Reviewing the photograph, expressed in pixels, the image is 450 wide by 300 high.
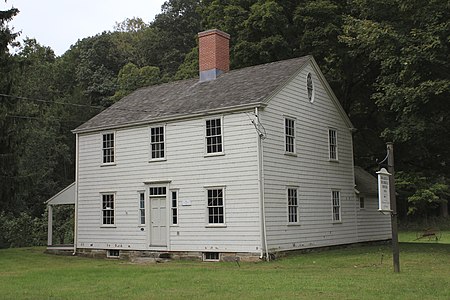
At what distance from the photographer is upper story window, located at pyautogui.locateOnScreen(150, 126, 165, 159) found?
22.6 metres

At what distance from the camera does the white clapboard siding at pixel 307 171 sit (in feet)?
66.4

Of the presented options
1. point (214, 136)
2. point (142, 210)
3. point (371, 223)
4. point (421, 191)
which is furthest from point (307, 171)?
point (421, 191)

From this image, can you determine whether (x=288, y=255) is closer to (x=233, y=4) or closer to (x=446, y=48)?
(x=446, y=48)

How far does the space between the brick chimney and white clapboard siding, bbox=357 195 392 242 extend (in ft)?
30.6

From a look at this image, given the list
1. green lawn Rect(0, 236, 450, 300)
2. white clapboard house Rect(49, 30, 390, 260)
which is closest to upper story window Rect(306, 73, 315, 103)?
white clapboard house Rect(49, 30, 390, 260)

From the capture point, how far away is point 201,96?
2298cm

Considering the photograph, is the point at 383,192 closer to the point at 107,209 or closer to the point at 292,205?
the point at 292,205

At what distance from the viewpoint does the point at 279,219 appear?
20.2 metres

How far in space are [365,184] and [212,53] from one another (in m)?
9.87

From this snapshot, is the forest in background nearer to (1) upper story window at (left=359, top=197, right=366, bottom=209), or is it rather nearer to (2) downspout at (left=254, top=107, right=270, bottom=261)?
(1) upper story window at (left=359, top=197, right=366, bottom=209)

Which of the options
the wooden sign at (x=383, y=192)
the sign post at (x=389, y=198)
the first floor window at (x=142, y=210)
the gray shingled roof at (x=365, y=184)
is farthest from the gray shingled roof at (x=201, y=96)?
the gray shingled roof at (x=365, y=184)

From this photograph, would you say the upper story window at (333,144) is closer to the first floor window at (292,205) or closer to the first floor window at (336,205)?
the first floor window at (336,205)

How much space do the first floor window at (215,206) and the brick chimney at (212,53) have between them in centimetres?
623

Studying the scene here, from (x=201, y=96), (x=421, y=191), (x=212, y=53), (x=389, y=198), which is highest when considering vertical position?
(x=212, y=53)
